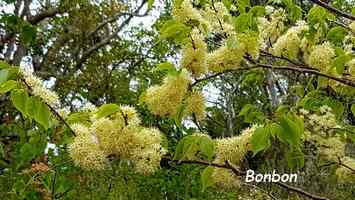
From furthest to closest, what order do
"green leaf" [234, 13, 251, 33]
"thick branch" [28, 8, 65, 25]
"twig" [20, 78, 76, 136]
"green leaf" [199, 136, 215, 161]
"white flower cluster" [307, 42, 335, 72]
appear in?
"thick branch" [28, 8, 65, 25]
"white flower cluster" [307, 42, 335, 72]
"green leaf" [234, 13, 251, 33]
"green leaf" [199, 136, 215, 161]
"twig" [20, 78, 76, 136]

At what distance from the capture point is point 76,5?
27.2 feet

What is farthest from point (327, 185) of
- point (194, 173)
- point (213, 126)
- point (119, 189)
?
point (213, 126)

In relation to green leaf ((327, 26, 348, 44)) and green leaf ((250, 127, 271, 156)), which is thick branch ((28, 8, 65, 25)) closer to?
green leaf ((327, 26, 348, 44))

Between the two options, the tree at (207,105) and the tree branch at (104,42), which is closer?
the tree at (207,105)

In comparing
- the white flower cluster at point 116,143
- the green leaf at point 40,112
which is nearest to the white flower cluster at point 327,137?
the white flower cluster at point 116,143

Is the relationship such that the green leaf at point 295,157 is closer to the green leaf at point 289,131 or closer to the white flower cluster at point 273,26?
the white flower cluster at point 273,26

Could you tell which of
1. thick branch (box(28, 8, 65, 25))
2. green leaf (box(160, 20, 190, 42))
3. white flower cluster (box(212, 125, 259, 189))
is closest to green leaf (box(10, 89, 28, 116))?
green leaf (box(160, 20, 190, 42))

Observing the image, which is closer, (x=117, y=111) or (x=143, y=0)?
(x=117, y=111)

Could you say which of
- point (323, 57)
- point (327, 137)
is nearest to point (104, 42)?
point (327, 137)

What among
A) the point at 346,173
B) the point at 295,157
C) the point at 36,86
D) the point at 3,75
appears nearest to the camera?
the point at 3,75

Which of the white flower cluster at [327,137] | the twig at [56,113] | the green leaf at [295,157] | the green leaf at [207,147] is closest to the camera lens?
the twig at [56,113]

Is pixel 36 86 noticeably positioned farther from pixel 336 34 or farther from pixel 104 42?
pixel 104 42

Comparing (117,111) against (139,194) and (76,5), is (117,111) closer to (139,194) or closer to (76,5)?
(139,194)

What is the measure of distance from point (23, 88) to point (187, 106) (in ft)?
1.40
